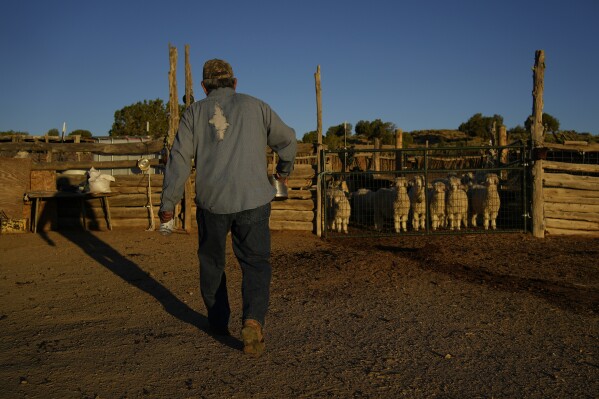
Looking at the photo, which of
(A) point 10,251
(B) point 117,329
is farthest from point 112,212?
(B) point 117,329

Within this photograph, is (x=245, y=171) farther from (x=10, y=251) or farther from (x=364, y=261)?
(x=10, y=251)

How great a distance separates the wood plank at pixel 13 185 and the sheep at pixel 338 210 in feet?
23.2

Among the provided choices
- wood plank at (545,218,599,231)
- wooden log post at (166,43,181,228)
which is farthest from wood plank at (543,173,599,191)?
wooden log post at (166,43,181,228)

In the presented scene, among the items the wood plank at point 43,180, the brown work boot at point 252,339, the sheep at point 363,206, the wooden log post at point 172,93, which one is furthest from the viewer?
the sheep at point 363,206

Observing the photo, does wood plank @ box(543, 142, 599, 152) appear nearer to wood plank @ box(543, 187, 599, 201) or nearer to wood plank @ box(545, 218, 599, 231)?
wood plank @ box(543, 187, 599, 201)

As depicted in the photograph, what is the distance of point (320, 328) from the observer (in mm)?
5012

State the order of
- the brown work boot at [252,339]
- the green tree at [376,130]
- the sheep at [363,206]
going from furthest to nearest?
1. the green tree at [376,130]
2. the sheep at [363,206]
3. the brown work boot at [252,339]

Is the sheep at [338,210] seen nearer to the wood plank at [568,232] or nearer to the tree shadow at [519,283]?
the tree shadow at [519,283]

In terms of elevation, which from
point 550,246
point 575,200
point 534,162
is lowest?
point 550,246

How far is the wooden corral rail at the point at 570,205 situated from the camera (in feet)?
40.3

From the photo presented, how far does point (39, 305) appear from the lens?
604 cm

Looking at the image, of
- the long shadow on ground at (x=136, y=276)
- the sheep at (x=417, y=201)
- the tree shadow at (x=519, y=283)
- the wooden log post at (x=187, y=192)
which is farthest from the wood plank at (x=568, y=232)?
the long shadow on ground at (x=136, y=276)

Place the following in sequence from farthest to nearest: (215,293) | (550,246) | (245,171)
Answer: (550,246) < (215,293) < (245,171)

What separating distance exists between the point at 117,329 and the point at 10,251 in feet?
19.7
